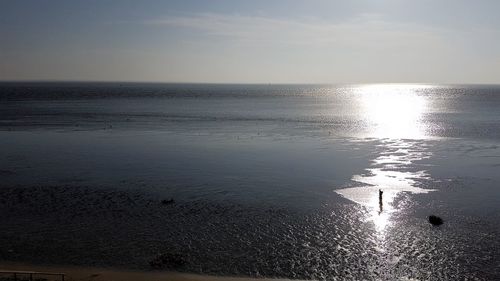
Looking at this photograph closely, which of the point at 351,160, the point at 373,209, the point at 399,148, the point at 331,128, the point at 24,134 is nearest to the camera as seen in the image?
the point at 373,209

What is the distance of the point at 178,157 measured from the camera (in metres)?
60.4

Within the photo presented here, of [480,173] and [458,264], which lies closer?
[458,264]

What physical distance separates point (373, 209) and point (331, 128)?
61.8m

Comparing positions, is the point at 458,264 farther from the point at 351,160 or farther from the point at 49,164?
the point at 49,164

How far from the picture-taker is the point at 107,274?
25.3 metres

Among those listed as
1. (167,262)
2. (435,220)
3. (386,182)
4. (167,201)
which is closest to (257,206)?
(167,201)

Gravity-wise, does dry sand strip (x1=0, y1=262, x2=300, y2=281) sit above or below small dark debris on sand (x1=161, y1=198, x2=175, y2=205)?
below

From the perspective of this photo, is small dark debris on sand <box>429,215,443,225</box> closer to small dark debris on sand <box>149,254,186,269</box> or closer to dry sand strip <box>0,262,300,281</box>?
dry sand strip <box>0,262,300,281</box>

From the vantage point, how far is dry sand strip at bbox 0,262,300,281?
2470cm

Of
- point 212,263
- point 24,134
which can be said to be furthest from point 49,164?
point 212,263

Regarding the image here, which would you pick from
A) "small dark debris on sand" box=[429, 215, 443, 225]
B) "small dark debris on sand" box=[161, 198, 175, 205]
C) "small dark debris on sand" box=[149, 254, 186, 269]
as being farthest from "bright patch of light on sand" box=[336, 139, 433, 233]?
"small dark debris on sand" box=[161, 198, 175, 205]

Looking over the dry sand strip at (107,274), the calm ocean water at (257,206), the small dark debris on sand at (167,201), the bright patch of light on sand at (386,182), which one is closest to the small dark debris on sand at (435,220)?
the calm ocean water at (257,206)

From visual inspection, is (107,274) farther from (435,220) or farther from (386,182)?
(386,182)

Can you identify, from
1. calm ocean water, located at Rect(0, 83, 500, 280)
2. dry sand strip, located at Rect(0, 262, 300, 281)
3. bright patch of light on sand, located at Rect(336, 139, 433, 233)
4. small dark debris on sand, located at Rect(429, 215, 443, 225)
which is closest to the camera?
dry sand strip, located at Rect(0, 262, 300, 281)
